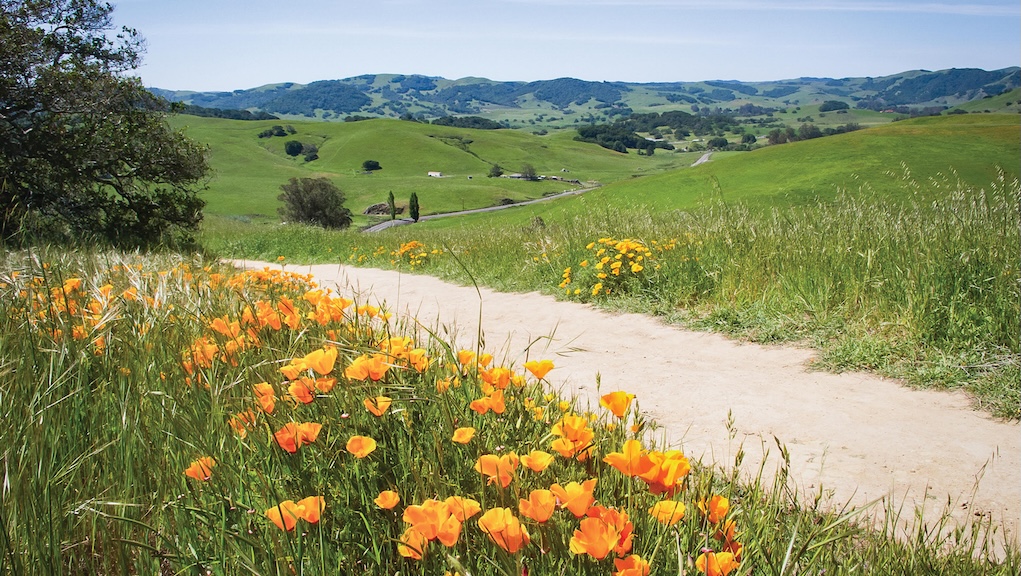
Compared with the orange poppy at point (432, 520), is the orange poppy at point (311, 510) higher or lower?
lower

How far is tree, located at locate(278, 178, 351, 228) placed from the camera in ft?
192

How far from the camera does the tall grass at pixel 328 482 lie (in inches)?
55.7

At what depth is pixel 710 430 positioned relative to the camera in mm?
3848

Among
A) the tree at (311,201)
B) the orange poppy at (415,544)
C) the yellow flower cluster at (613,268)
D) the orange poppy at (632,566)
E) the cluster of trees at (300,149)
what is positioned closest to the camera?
the orange poppy at (632,566)

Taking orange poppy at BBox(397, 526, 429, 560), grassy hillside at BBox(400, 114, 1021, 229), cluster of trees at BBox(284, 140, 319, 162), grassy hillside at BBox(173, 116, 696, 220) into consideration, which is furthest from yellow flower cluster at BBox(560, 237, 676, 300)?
cluster of trees at BBox(284, 140, 319, 162)

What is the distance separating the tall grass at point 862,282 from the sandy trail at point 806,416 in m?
0.35

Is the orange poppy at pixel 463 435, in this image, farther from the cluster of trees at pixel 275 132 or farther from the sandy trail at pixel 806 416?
the cluster of trees at pixel 275 132

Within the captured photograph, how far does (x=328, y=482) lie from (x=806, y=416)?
3.39 m

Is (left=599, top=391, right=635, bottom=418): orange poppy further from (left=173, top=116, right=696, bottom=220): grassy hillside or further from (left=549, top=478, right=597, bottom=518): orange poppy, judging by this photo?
(left=173, top=116, right=696, bottom=220): grassy hillside

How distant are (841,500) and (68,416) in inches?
132

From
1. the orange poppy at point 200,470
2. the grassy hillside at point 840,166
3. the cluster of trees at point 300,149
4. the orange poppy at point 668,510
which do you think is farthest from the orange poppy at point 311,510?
the cluster of trees at point 300,149

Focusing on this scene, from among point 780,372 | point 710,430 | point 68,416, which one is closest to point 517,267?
point 780,372

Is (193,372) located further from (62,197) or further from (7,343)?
(62,197)

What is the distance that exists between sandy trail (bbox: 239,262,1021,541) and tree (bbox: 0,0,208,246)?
11.9 m
